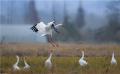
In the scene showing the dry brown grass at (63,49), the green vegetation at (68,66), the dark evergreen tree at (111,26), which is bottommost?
the green vegetation at (68,66)

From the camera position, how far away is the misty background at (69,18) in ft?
32.5

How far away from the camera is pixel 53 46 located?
995cm

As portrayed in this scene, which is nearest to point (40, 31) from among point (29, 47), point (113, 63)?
point (29, 47)

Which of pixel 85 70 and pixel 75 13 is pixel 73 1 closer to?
pixel 75 13

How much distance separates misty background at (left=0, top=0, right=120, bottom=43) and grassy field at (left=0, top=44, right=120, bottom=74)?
90mm

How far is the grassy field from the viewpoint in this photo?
390 inches

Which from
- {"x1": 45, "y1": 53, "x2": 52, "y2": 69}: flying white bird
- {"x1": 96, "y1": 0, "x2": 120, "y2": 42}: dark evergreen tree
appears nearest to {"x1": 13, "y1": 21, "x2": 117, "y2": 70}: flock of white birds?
{"x1": 45, "y1": 53, "x2": 52, "y2": 69}: flying white bird

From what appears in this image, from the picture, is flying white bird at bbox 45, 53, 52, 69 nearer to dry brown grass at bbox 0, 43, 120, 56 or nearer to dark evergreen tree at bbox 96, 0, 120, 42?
dry brown grass at bbox 0, 43, 120, 56

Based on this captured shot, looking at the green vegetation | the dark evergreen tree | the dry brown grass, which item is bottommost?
the green vegetation

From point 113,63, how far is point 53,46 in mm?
776

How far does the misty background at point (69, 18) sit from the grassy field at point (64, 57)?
Answer: 0.09 metres

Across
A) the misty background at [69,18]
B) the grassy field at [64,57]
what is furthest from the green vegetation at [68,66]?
the misty background at [69,18]

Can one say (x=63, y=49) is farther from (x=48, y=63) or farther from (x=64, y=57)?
(x=48, y=63)

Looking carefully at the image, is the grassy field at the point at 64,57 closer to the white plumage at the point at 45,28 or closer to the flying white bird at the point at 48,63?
the flying white bird at the point at 48,63
